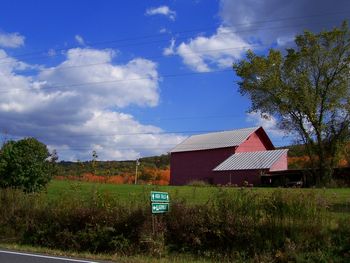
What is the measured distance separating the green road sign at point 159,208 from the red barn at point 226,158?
36.8 m

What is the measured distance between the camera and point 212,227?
14.5 meters

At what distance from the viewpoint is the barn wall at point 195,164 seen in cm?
6094

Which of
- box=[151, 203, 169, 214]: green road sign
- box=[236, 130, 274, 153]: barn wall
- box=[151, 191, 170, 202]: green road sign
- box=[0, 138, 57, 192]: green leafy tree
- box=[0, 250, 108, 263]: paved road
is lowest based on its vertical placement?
box=[0, 250, 108, 263]: paved road

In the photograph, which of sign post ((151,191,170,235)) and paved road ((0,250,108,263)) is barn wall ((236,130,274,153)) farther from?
paved road ((0,250,108,263))

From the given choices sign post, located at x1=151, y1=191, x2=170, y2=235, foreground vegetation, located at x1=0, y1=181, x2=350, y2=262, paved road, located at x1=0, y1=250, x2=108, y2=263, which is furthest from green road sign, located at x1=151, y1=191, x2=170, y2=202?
paved road, located at x1=0, y1=250, x2=108, y2=263

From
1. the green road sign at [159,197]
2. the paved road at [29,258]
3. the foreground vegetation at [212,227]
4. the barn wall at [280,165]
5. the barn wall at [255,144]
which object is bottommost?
the paved road at [29,258]

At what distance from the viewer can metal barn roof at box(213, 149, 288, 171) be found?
5197 cm

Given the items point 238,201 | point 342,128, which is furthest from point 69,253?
point 342,128

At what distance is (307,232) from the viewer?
13.4m

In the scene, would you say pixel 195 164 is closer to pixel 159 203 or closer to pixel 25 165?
pixel 25 165

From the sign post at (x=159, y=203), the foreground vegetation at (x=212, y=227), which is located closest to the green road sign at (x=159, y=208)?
A: the sign post at (x=159, y=203)

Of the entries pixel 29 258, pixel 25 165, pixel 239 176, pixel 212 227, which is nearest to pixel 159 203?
pixel 212 227

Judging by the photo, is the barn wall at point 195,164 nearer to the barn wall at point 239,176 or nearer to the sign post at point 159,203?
the barn wall at point 239,176

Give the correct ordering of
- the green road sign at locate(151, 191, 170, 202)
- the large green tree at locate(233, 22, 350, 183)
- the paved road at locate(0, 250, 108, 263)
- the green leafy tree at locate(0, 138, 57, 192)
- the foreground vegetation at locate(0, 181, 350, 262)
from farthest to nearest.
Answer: the large green tree at locate(233, 22, 350, 183), the green leafy tree at locate(0, 138, 57, 192), the green road sign at locate(151, 191, 170, 202), the foreground vegetation at locate(0, 181, 350, 262), the paved road at locate(0, 250, 108, 263)
